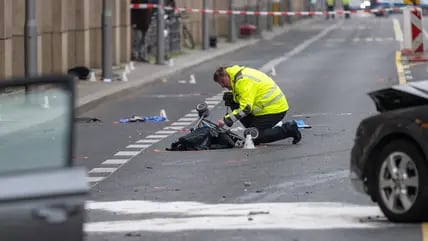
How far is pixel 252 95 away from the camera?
1664cm

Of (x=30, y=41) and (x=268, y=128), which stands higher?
(x=30, y=41)

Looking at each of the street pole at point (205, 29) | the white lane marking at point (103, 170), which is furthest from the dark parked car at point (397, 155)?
the street pole at point (205, 29)

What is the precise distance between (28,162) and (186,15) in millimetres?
43416

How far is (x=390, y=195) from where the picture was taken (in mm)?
9938

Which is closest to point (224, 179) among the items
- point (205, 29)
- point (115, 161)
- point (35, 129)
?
point (115, 161)

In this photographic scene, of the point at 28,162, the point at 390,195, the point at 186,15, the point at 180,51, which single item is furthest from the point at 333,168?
the point at 186,15

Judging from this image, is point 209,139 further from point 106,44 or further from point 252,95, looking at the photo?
point 106,44

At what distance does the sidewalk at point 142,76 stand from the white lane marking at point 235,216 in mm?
10452

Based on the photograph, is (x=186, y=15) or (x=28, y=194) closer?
(x=28, y=194)

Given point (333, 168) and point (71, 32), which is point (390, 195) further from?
point (71, 32)

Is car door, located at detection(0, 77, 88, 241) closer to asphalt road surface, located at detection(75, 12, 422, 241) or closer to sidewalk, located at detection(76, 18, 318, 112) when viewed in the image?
asphalt road surface, located at detection(75, 12, 422, 241)

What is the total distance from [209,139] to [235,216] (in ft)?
18.5

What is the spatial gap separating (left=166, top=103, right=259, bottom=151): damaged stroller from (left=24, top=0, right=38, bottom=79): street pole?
574 centimetres

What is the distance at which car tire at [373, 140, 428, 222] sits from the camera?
9.68 metres
